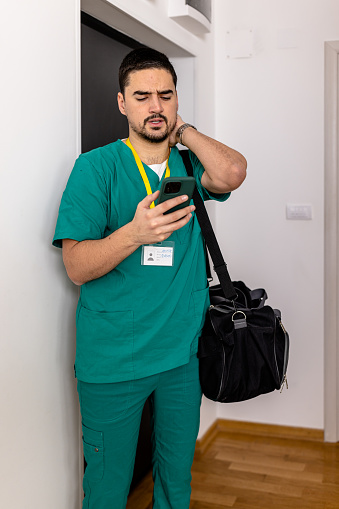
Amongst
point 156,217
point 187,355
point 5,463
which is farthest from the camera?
point 187,355

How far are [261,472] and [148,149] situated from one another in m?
1.71

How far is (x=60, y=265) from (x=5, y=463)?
56cm

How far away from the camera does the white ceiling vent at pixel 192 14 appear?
240 centimetres

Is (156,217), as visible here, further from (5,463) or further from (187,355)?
(5,463)

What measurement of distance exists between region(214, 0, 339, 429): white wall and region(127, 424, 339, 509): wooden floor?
0.39 ft

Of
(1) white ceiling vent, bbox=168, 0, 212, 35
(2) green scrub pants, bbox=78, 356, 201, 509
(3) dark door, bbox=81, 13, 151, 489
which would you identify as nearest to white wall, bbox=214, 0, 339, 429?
(1) white ceiling vent, bbox=168, 0, 212, 35

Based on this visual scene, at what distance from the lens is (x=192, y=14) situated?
245 cm

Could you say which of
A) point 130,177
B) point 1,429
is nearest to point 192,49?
point 130,177

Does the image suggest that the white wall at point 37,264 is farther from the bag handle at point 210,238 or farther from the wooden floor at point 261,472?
the wooden floor at point 261,472

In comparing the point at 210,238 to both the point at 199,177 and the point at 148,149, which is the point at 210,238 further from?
the point at 148,149

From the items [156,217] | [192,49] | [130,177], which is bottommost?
[156,217]

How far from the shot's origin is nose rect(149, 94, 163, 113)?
1589 millimetres

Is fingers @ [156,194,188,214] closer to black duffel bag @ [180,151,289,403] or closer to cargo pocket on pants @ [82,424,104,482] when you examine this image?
black duffel bag @ [180,151,289,403]

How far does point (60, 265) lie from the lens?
1.65 metres
